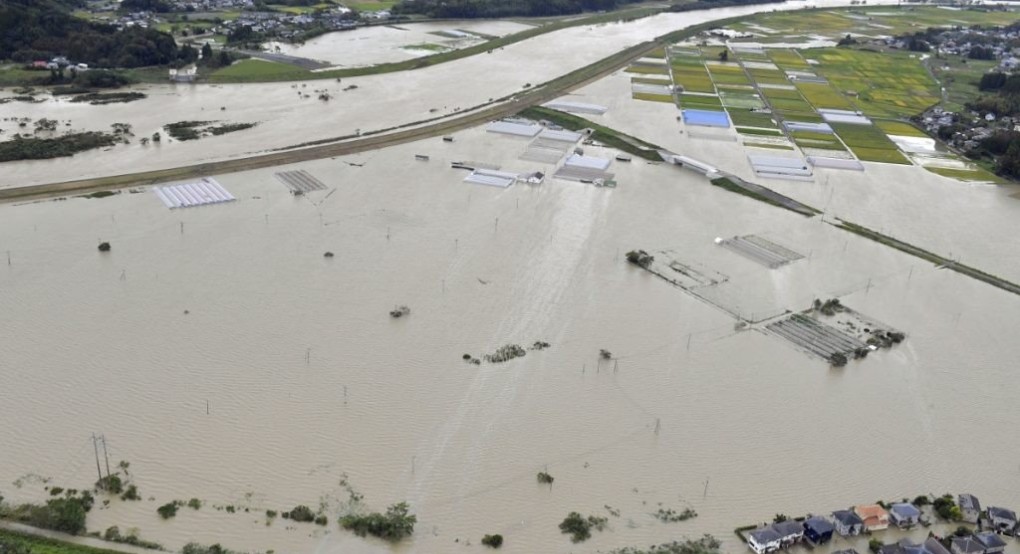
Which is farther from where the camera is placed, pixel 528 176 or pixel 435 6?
pixel 435 6

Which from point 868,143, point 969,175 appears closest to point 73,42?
point 868,143

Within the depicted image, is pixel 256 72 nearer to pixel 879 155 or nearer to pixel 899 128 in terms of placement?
pixel 879 155

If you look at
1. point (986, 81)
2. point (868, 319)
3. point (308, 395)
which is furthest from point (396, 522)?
point (986, 81)

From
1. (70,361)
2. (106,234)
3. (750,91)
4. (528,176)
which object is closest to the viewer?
(70,361)

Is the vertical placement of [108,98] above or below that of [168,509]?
above

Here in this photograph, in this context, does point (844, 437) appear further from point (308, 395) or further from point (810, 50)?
point (810, 50)

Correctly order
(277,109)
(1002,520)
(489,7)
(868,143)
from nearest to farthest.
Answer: (1002,520), (868,143), (277,109), (489,7)
